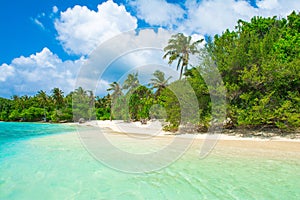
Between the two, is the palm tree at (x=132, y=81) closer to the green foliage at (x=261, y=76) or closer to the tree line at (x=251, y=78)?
the tree line at (x=251, y=78)

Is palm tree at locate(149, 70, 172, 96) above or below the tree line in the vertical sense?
above

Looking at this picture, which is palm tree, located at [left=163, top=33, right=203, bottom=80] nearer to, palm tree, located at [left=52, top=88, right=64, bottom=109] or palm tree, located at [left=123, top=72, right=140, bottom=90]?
palm tree, located at [left=123, top=72, right=140, bottom=90]

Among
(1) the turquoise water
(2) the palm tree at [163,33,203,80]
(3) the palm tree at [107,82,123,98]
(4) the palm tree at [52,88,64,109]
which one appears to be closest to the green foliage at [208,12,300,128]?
(1) the turquoise water

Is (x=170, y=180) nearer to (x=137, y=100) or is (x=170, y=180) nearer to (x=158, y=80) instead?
(x=158, y=80)

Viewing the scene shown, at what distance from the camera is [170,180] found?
20.1ft

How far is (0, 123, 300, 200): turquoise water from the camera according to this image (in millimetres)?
5117

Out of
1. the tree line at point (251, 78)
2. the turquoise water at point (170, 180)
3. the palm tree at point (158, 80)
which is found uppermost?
the palm tree at point (158, 80)

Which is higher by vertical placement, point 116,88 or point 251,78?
point 116,88

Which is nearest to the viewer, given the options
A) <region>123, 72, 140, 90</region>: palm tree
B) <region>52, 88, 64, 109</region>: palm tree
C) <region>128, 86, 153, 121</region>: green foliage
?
<region>128, 86, 153, 121</region>: green foliage

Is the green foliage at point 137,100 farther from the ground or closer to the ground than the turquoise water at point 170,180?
farther from the ground

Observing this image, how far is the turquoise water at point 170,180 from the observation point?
16.8ft

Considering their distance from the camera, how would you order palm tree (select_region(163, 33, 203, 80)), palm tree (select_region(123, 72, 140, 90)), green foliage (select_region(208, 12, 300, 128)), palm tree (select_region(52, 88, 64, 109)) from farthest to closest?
palm tree (select_region(52, 88, 64, 109)), palm tree (select_region(123, 72, 140, 90)), palm tree (select_region(163, 33, 203, 80)), green foliage (select_region(208, 12, 300, 128))

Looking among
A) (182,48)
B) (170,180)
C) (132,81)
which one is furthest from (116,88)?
(170,180)

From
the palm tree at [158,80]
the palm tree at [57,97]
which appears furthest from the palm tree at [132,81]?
the palm tree at [57,97]
